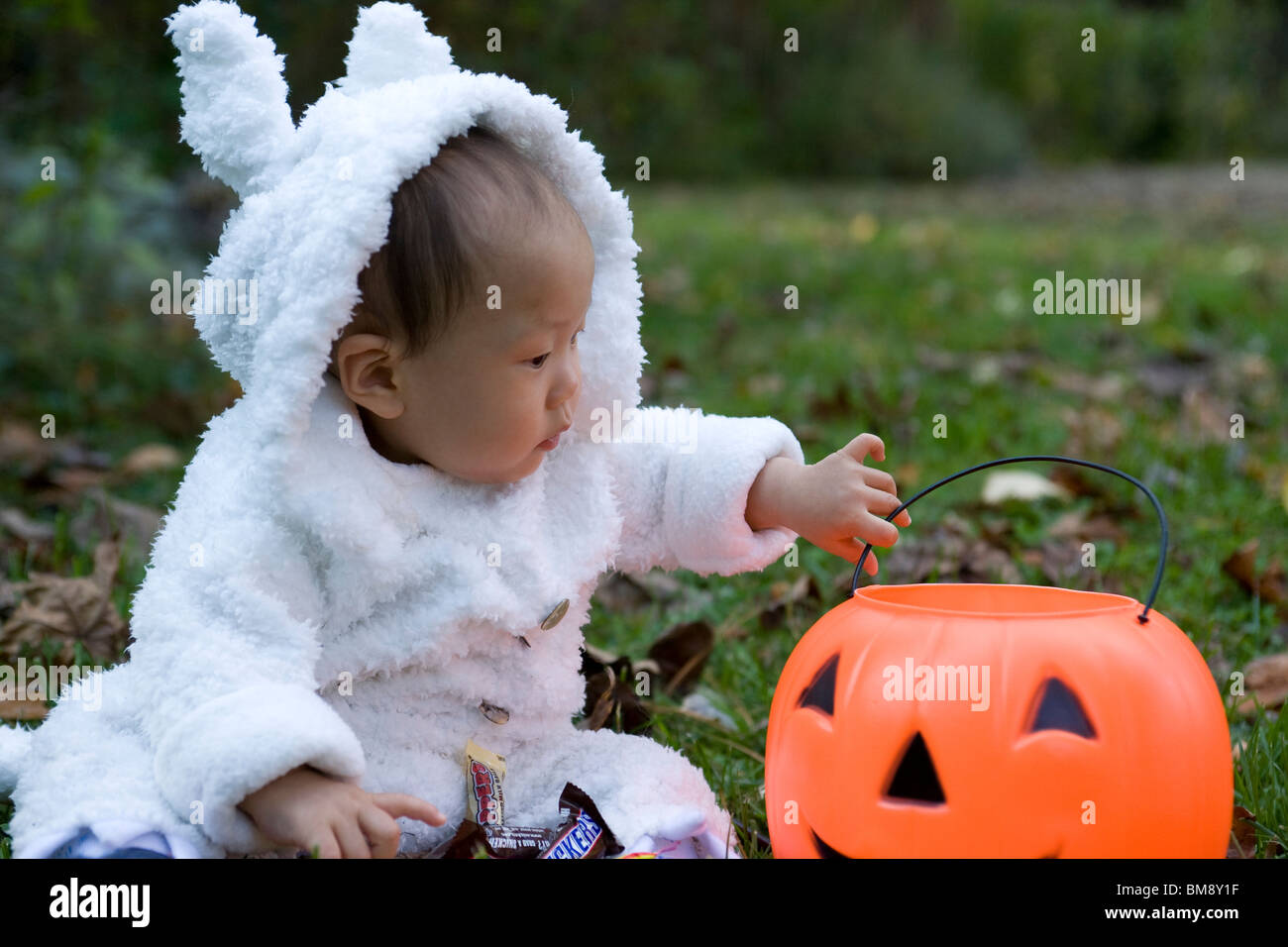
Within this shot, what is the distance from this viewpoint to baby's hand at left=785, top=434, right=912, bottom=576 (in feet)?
6.22

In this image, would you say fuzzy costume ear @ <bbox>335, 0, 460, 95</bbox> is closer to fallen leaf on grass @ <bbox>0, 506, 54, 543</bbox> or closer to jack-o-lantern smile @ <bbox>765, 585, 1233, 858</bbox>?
jack-o-lantern smile @ <bbox>765, 585, 1233, 858</bbox>

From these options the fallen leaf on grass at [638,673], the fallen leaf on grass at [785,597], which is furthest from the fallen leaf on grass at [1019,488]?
the fallen leaf on grass at [638,673]

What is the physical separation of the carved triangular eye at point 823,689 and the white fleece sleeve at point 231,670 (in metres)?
0.55

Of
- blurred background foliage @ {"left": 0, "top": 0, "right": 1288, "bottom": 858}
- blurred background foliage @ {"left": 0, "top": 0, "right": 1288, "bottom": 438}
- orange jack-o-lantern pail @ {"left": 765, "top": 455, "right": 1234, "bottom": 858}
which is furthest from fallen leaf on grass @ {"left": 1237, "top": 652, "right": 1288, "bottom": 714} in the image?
blurred background foliage @ {"left": 0, "top": 0, "right": 1288, "bottom": 438}

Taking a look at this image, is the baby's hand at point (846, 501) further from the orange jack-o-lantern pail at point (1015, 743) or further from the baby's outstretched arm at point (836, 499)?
the orange jack-o-lantern pail at point (1015, 743)

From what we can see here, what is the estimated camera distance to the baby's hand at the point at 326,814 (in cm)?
153

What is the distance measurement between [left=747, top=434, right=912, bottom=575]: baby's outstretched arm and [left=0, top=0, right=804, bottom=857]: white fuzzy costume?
0.14ft

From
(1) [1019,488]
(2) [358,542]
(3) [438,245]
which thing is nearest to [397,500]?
(2) [358,542]

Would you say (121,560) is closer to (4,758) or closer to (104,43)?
(4,758)

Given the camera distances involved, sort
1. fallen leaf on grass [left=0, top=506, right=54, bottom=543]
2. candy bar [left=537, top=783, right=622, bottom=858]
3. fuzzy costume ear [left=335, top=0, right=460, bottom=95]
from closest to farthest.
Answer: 1. candy bar [left=537, top=783, right=622, bottom=858]
2. fuzzy costume ear [left=335, top=0, right=460, bottom=95]
3. fallen leaf on grass [left=0, top=506, right=54, bottom=543]

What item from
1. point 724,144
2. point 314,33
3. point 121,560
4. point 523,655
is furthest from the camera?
point 724,144

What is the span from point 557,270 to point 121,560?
1.58 meters
